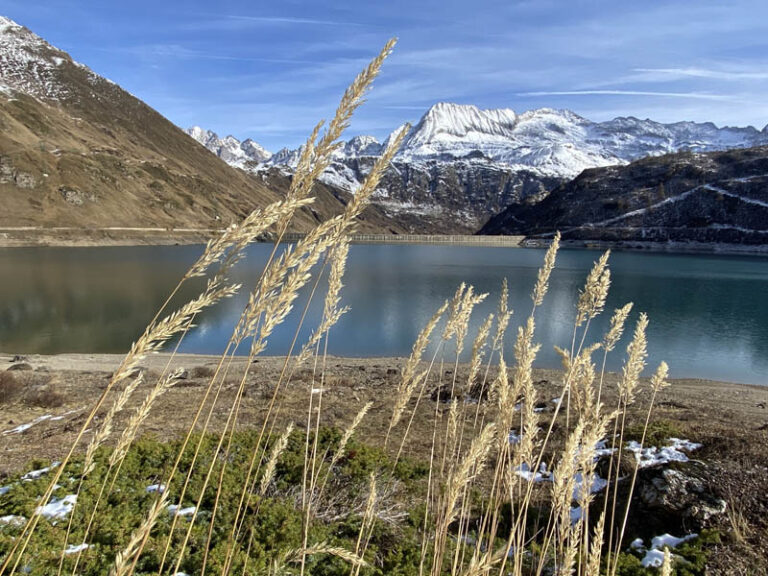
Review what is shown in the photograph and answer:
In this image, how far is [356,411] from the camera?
12.9 meters

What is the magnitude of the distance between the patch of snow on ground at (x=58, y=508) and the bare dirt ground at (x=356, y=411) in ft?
6.11

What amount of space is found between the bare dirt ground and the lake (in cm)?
602

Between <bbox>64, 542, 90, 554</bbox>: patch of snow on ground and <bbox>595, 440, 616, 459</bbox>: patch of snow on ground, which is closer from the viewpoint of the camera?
<bbox>64, 542, 90, 554</bbox>: patch of snow on ground

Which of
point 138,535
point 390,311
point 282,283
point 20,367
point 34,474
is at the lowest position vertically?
point 390,311

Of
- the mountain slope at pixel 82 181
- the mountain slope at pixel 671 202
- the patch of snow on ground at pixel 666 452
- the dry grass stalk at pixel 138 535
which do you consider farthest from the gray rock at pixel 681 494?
the mountain slope at pixel 671 202

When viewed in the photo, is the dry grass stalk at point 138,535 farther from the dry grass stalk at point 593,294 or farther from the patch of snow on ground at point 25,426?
the patch of snow on ground at point 25,426

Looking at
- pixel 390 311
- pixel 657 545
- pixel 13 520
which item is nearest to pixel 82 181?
pixel 390 311

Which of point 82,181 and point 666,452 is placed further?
point 82,181

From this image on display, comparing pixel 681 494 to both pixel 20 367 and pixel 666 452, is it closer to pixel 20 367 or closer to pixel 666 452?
pixel 666 452

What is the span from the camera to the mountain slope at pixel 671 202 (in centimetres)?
12375

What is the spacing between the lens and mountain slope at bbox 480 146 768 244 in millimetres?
123750

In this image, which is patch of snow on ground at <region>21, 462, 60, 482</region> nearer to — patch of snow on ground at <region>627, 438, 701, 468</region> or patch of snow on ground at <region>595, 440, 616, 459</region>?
patch of snow on ground at <region>595, 440, 616, 459</region>

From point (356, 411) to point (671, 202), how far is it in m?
156

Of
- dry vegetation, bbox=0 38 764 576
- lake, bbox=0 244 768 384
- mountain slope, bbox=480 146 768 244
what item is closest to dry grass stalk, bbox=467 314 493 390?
dry vegetation, bbox=0 38 764 576
